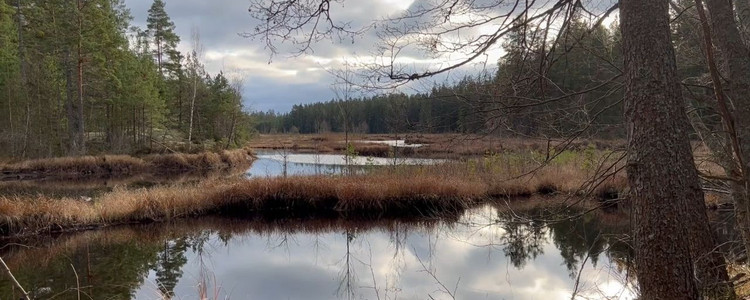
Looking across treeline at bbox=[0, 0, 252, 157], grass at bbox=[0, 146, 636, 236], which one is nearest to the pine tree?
treeline at bbox=[0, 0, 252, 157]

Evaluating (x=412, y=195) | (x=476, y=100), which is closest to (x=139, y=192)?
(x=412, y=195)

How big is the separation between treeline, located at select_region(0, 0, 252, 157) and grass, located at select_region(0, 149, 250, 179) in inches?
81.3

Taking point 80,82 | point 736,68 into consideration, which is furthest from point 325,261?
point 80,82

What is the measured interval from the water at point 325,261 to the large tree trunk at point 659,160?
12.4ft

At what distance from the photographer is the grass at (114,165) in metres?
24.6

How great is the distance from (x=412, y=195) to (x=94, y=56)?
2192 centimetres

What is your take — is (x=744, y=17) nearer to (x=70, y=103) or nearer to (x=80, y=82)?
(x=80, y=82)

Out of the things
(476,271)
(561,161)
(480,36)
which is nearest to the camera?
(480,36)

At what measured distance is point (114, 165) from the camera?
27.6 meters

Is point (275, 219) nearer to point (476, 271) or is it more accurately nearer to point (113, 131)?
point (476, 271)

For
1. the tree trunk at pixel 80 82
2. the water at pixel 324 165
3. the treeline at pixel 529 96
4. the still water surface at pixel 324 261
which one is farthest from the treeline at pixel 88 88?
the treeline at pixel 529 96

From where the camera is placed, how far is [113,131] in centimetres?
3356

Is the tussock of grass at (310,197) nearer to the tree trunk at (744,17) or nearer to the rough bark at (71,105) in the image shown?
the tree trunk at (744,17)

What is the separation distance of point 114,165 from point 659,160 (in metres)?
29.8
